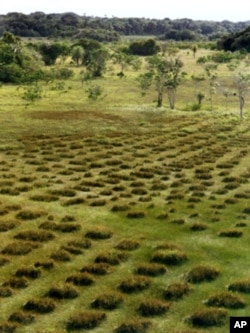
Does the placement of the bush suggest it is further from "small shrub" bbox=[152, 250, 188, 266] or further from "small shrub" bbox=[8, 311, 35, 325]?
"small shrub" bbox=[8, 311, 35, 325]

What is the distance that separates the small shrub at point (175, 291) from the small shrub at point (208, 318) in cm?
188

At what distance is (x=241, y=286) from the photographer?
23.5m

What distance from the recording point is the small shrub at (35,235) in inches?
1197

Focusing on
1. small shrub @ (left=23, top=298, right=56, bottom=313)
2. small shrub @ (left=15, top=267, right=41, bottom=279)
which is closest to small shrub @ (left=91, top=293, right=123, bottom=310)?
small shrub @ (left=23, top=298, right=56, bottom=313)

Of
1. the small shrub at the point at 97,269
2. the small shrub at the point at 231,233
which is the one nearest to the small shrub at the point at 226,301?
the small shrub at the point at 97,269

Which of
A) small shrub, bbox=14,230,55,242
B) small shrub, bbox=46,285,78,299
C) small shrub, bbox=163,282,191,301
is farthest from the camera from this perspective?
small shrub, bbox=14,230,55,242

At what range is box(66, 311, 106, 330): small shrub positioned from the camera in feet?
67.5

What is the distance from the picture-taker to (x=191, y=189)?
4269 centimetres

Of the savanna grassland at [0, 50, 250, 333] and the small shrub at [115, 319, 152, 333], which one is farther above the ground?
the small shrub at [115, 319, 152, 333]

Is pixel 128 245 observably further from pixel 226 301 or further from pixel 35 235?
pixel 226 301

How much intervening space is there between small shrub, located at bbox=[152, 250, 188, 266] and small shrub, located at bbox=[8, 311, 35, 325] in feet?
24.6

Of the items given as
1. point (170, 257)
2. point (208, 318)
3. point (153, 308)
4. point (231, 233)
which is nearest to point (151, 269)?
point (170, 257)

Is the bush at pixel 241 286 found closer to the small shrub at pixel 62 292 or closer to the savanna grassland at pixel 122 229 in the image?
the savanna grassland at pixel 122 229

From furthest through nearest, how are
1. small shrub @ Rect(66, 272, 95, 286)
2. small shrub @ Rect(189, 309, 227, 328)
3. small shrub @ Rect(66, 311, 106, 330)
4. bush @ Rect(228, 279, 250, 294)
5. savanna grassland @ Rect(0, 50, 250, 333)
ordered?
small shrub @ Rect(66, 272, 95, 286) → bush @ Rect(228, 279, 250, 294) → savanna grassland @ Rect(0, 50, 250, 333) → small shrub @ Rect(189, 309, 227, 328) → small shrub @ Rect(66, 311, 106, 330)
